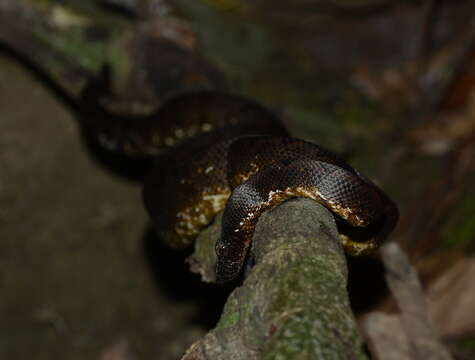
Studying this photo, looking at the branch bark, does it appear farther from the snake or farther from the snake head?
the snake head

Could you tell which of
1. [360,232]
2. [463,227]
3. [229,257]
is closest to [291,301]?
[229,257]

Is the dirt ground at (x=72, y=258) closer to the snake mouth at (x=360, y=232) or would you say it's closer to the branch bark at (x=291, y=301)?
the snake mouth at (x=360, y=232)

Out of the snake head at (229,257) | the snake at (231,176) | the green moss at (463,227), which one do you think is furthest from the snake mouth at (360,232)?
the green moss at (463,227)

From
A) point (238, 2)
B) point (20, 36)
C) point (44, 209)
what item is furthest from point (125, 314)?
point (238, 2)

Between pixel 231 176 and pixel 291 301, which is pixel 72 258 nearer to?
pixel 231 176

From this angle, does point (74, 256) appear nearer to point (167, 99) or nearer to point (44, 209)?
point (44, 209)

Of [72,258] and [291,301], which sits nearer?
[291,301]

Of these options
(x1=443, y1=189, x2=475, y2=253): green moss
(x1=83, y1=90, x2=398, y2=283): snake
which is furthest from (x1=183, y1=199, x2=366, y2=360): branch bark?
(x1=443, y1=189, x2=475, y2=253): green moss
